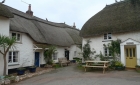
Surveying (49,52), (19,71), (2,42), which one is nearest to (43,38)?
(49,52)

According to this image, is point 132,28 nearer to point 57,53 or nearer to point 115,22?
point 115,22

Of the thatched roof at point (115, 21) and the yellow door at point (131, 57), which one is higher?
the thatched roof at point (115, 21)

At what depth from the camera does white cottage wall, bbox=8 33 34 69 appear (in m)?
13.8

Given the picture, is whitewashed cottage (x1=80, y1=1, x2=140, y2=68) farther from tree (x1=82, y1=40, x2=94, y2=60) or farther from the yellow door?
tree (x1=82, y1=40, x2=94, y2=60)

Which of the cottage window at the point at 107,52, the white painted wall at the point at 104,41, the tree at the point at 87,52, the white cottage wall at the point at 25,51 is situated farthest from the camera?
the tree at the point at 87,52

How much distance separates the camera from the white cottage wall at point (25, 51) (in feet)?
45.2

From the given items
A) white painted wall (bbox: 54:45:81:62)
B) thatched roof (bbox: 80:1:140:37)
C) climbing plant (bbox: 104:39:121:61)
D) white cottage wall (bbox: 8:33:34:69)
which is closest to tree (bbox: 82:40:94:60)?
thatched roof (bbox: 80:1:140:37)

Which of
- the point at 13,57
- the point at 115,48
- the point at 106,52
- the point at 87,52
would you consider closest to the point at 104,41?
the point at 106,52

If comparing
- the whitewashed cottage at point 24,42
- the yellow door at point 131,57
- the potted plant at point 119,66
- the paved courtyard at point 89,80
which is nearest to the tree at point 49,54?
the whitewashed cottage at point 24,42

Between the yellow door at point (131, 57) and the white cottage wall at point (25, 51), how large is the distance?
10.5m

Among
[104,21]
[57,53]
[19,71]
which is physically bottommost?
[19,71]

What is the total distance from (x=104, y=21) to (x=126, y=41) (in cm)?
401

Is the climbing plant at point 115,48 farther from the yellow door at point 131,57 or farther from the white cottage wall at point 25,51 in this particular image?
the white cottage wall at point 25,51

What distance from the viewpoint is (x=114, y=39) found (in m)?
15.9
